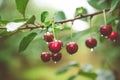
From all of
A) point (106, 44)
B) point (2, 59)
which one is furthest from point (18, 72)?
point (106, 44)

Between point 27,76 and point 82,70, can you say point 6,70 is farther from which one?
point 82,70

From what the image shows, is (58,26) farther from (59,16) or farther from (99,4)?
(99,4)

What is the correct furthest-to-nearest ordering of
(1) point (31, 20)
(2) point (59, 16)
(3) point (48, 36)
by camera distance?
(2) point (59, 16)
(3) point (48, 36)
(1) point (31, 20)

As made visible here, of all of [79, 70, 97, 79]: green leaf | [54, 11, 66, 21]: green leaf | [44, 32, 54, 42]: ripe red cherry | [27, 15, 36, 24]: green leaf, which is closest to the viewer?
[27, 15, 36, 24]: green leaf

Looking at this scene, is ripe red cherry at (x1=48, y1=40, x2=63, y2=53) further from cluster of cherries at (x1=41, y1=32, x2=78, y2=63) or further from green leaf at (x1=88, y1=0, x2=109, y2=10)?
green leaf at (x1=88, y1=0, x2=109, y2=10)

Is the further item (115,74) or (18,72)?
(18,72)

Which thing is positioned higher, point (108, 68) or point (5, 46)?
point (5, 46)

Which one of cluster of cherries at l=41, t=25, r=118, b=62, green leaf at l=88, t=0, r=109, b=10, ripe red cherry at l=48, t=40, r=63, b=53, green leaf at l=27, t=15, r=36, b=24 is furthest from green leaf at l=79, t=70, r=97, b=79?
green leaf at l=27, t=15, r=36, b=24

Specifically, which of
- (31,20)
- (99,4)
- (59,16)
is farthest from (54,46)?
(99,4)
